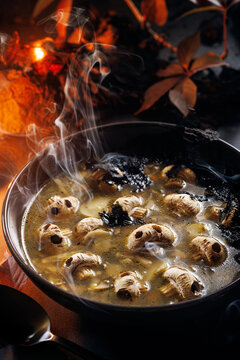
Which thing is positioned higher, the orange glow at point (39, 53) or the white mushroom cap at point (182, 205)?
the orange glow at point (39, 53)

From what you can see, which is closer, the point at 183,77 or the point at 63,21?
the point at 183,77

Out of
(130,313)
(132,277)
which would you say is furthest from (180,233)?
(130,313)

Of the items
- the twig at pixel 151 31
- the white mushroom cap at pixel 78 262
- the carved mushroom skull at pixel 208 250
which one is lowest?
the carved mushroom skull at pixel 208 250

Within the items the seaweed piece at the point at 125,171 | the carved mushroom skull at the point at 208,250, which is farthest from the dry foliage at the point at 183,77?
the carved mushroom skull at the point at 208,250

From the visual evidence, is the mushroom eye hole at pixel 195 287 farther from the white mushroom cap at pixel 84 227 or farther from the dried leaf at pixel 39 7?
the dried leaf at pixel 39 7

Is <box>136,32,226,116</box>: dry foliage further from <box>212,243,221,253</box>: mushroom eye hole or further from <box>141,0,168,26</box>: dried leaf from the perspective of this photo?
<box>212,243,221,253</box>: mushroom eye hole

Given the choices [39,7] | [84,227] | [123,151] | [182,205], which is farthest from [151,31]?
[84,227]

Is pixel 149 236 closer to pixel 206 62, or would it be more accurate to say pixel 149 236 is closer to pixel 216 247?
pixel 216 247
